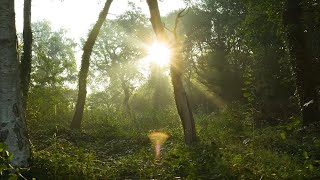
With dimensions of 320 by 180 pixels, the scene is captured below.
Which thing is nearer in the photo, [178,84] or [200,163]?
[200,163]

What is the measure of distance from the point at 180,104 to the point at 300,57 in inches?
203

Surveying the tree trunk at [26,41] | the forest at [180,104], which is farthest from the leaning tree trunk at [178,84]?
the tree trunk at [26,41]

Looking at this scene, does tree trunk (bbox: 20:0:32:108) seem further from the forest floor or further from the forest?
the forest floor

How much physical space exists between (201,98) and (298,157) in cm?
2555

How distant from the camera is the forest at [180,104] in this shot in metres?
6.20

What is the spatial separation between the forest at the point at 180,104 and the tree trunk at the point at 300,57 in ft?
0.13

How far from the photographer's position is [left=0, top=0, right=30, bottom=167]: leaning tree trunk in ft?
19.9

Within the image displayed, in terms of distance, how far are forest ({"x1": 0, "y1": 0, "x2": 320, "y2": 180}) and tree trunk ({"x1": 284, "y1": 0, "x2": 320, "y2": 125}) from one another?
4 centimetres

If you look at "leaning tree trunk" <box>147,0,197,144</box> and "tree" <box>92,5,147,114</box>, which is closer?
"leaning tree trunk" <box>147,0,197,144</box>

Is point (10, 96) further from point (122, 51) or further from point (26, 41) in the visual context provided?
point (122, 51)

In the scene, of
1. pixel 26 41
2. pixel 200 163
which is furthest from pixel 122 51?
pixel 200 163

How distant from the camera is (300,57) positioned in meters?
12.9

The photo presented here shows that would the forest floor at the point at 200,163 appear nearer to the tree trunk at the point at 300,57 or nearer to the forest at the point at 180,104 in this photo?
the forest at the point at 180,104

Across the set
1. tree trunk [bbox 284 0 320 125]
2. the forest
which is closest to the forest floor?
the forest
